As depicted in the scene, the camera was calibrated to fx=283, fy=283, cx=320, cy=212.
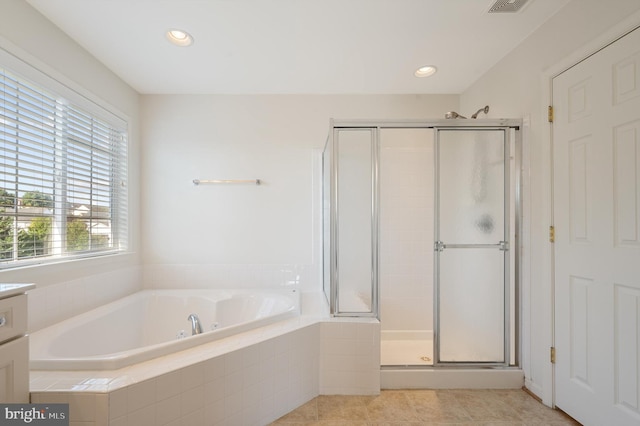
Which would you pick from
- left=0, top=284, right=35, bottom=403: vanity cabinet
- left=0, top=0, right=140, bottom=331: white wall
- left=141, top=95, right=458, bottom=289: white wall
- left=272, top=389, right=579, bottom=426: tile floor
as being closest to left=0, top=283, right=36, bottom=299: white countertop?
left=0, top=284, right=35, bottom=403: vanity cabinet

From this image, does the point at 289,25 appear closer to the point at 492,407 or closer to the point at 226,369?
the point at 226,369

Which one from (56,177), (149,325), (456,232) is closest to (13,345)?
(56,177)

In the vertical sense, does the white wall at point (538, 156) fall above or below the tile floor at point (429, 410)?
above

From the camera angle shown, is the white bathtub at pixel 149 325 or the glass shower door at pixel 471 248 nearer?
the white bathtub at pixel 149 325

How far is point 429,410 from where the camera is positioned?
1710 millimetres

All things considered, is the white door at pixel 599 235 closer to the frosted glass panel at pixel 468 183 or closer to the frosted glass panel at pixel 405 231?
the frosted glass panel at pixel 468 183

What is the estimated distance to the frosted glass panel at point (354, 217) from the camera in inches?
77.8

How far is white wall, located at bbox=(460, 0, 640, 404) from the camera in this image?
5.38 ft

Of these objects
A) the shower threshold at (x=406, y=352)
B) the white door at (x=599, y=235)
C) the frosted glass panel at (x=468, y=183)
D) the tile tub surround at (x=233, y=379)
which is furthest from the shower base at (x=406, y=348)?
the frosted glass panel at (x=468, y=183)

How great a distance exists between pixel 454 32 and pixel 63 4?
7.65ft

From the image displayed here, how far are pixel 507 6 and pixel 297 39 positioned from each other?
124 cm

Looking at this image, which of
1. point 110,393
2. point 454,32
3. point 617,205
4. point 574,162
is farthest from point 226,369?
point 454,32

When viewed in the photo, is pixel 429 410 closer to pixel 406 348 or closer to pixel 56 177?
pixel 406 348

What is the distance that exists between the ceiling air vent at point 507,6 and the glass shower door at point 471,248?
2.23 ft
